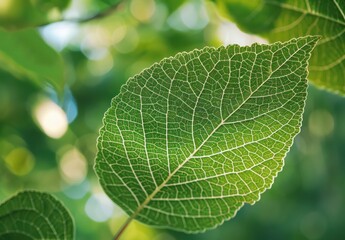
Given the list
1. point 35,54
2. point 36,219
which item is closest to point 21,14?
point 35,54

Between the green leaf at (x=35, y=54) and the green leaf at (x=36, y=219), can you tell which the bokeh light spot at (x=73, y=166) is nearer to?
the green leaf at (x=35, y=54)

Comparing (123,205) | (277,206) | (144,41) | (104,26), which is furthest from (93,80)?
(123,205)

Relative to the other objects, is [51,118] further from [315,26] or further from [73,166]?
[315,26]

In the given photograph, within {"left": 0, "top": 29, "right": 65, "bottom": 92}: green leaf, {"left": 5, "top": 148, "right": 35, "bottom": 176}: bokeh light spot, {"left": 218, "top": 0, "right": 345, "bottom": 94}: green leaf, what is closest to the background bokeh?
{"left": 5, "top": 148, "right": 35, "bottom": 176}: bokeh light spot

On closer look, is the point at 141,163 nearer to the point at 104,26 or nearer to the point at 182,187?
the point at 182,187

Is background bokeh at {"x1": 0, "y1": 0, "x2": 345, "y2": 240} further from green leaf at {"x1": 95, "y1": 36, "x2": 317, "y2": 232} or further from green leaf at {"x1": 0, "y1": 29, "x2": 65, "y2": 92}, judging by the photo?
green leaf at {"x1": 95, "y1": 36, "x2": 317, "y2": 232}

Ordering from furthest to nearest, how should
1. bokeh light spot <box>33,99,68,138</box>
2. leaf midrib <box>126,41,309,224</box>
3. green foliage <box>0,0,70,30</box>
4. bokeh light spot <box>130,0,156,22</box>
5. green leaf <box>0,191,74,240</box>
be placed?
1. bokeh light spot <box>130,0,156,22</box>
2. bokeh light spot <box>33,99,68,138</box>
3. green foliage <box>0,0,70,30</box>
4. green leaf <box>0,191,74,240</box>
5. leaf midrib <box>126,41,309,224</box>
